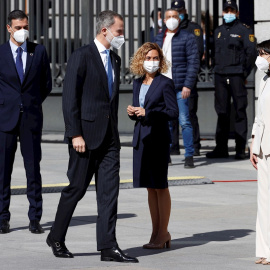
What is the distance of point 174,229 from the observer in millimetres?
9281

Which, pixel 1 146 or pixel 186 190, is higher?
pixel 1 146

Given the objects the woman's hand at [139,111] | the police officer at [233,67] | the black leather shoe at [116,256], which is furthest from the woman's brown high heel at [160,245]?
the police officer at [233,67]

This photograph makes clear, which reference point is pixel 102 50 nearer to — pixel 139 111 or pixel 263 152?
pixel 139 111

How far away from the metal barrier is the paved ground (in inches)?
180

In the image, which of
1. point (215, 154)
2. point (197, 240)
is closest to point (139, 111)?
point (197, 240)

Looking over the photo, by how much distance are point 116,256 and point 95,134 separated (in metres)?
0.92

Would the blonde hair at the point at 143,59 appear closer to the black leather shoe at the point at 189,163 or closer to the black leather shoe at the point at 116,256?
the black leather shoe at the point at 116,256

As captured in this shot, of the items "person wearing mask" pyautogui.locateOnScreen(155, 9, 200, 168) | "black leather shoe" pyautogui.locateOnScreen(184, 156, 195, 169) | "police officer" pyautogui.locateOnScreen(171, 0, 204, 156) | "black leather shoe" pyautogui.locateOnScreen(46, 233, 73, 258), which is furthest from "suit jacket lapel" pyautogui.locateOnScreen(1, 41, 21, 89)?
"police officer" pyautogui.locateOnScreen(171, 0, 204, 156)

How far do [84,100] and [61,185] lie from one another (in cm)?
427

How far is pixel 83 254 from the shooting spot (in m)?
7.98

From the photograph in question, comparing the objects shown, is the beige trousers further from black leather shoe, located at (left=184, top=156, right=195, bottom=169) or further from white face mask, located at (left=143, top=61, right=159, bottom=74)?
black leather shoe, located at (left=184, top=156, right=195, bottom=169)

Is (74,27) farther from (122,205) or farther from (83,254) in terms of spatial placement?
(83,254)

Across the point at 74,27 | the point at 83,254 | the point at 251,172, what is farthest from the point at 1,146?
the point at 74,27

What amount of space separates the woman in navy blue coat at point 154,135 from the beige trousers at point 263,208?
0.94m
